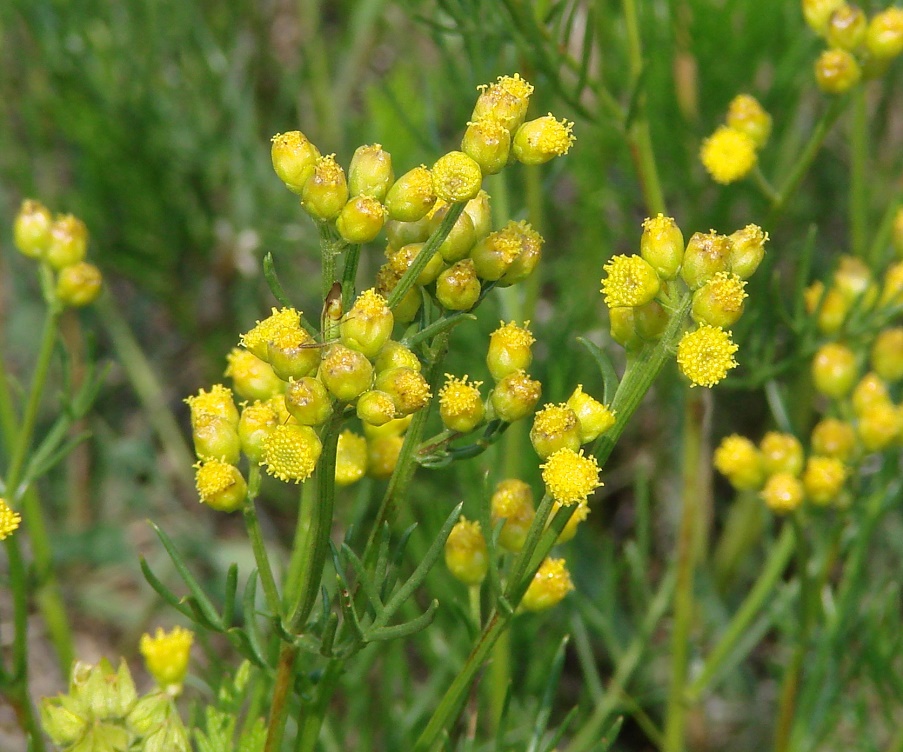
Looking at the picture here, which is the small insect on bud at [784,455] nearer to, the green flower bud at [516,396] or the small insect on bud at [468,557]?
the small insect on bud at [468,557]

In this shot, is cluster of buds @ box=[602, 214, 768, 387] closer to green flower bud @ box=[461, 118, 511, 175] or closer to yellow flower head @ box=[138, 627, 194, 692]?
green flower bud @ box=[461, 118, 511, 175]

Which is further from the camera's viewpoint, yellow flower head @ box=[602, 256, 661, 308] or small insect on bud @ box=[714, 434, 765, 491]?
small insect on bud @ box=[714, 434, 765, 491]

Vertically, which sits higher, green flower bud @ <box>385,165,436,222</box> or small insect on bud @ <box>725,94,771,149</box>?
green flower bud @ <box>385,165,436,222</box>

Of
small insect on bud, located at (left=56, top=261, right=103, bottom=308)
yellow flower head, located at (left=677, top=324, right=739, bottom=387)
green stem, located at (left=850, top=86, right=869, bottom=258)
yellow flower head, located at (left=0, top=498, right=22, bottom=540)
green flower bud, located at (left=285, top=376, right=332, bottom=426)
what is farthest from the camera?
green stem, located at (left=850, top=86, right=869, bottom=258)

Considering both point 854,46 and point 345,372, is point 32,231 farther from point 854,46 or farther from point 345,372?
point 854,46

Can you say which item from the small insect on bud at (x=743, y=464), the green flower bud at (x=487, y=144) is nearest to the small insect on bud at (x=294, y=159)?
the green flower bud at (x=487, y=144)

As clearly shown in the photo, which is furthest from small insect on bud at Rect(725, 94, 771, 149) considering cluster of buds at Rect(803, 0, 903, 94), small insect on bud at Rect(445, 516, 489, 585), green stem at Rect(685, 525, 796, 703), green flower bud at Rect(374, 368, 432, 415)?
green flower bud at Rect(374, 368, 432, 415)

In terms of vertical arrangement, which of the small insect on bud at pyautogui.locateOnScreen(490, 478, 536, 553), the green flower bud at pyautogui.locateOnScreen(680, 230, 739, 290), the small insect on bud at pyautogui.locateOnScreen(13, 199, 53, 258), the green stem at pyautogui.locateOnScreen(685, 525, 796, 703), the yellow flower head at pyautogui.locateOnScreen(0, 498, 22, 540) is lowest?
the green stem at pyautogui.locateOnScreen(685, 525, 796, 703)
